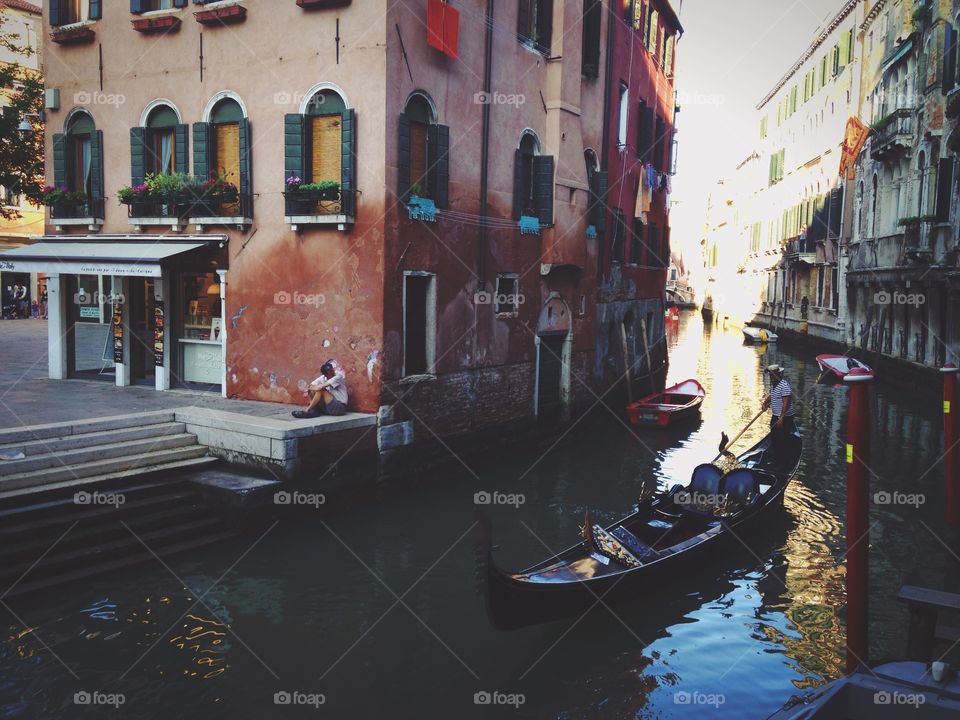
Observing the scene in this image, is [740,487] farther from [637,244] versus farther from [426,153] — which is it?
[637,244]

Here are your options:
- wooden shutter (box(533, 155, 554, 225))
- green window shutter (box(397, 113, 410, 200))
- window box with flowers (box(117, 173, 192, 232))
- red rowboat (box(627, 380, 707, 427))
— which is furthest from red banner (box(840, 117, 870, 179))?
window box with flowers (box(117, 173, 192, 232))

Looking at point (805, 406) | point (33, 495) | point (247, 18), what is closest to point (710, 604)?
point (33, 495)

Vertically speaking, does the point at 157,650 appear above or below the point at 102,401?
below

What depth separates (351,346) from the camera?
33.0 feet

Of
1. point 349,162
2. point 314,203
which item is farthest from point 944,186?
point 314,203

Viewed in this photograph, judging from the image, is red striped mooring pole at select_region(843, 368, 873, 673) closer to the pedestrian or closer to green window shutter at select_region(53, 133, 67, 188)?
the pedestrian

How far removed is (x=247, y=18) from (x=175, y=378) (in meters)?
5.30

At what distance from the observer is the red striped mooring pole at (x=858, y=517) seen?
5.62 m

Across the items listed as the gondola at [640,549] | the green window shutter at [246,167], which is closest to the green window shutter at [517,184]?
the green window shutter at [246,167]

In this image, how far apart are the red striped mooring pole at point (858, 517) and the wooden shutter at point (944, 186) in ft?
51.0

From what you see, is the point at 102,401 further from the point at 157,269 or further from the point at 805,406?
the point at 805,406

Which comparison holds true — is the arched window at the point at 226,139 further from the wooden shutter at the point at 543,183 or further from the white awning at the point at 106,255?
the wooden shutter at the point at 543,183

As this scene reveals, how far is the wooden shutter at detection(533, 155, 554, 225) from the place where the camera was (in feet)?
42.9

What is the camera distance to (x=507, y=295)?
41.4 feet
